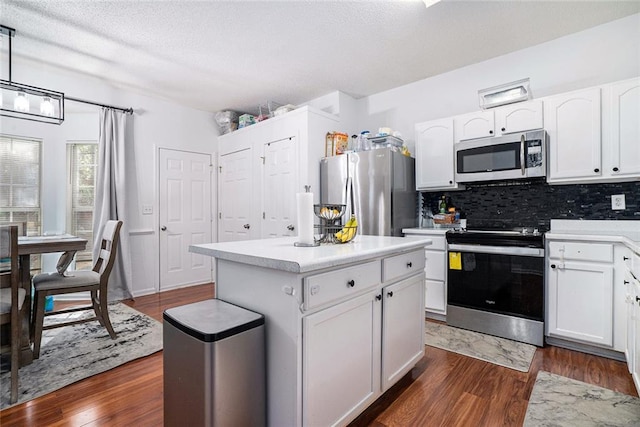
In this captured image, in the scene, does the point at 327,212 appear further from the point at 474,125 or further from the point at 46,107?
the point at 46,107

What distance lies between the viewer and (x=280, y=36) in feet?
9.16

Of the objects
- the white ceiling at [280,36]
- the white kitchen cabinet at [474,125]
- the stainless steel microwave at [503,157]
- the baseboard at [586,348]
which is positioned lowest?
the baseboard at [586,348]

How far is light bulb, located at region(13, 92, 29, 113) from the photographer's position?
261 cm

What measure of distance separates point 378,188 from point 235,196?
Result: 8.04ft

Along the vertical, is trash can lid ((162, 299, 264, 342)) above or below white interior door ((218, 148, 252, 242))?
below

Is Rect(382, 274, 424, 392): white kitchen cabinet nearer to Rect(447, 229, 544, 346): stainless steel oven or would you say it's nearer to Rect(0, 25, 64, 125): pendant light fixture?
Rect(447, 229, 544, 346): stainless steel oven

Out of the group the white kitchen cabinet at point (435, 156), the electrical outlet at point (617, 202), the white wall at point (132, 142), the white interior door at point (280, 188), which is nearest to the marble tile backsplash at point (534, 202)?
the electrical outlet at point (617, 202)

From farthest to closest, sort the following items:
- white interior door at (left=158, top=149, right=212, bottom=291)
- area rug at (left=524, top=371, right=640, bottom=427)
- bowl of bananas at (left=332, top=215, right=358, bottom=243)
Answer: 1. white interior door at (left=158, top=149, right=212, bottom=291)
2. bowl of bananas at (left=332, top=215, right=358, bottom=243)
3. area rug at (left=524, top=371, right=640, bottom=427)

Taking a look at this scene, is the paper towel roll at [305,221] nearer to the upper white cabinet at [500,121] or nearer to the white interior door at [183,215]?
the upper white cabinet at [500,121]

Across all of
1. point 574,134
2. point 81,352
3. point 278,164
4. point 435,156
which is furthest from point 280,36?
point 81,352

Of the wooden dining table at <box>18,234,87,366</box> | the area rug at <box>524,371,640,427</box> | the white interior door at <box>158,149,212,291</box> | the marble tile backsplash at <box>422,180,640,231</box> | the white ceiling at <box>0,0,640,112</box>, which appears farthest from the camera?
the white interior door at <box>158,149,212,291</box>

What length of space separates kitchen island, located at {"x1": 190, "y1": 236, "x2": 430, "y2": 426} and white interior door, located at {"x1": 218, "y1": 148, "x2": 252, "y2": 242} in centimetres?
299

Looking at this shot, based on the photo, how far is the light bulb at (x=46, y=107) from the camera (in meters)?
2.75

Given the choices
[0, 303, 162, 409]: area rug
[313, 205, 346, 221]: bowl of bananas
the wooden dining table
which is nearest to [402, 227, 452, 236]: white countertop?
[313, 205, 346, 221]: bowl of bananas
